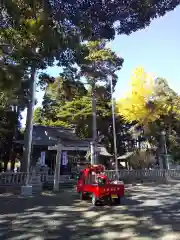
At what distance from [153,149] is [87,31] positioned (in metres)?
25.9

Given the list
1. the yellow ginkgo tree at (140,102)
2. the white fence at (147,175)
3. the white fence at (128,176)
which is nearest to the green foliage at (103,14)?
the white fence at (128,176)

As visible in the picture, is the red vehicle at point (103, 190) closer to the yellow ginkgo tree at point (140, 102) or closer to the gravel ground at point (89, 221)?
the gravel ground at point (89, 221)

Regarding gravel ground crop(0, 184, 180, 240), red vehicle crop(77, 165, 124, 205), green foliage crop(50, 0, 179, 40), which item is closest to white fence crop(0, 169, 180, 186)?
gravel ground crop(0, 184, 180, 240)

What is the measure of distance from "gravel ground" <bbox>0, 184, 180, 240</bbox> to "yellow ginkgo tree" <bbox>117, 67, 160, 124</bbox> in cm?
1644

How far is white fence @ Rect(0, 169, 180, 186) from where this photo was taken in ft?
51.7

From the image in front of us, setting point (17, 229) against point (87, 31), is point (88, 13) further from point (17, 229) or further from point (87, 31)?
point (17, 229)

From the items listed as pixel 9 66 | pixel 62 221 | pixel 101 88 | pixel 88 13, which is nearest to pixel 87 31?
pixel 88 13

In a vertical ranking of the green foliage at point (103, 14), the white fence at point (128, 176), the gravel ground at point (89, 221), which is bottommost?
the gravel ground at point (89, 221)

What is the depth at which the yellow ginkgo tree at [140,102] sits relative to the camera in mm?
26922

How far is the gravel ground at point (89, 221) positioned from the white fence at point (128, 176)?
4.70 m

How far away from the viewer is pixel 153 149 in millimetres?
32594

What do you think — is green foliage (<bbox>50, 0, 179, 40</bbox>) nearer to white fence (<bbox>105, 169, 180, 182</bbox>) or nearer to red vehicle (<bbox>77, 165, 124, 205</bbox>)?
red vehicle (<bbox>77, 165, 124, 205</bbox>)

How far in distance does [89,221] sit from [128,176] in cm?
1366

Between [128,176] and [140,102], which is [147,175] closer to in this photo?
[128,176]
